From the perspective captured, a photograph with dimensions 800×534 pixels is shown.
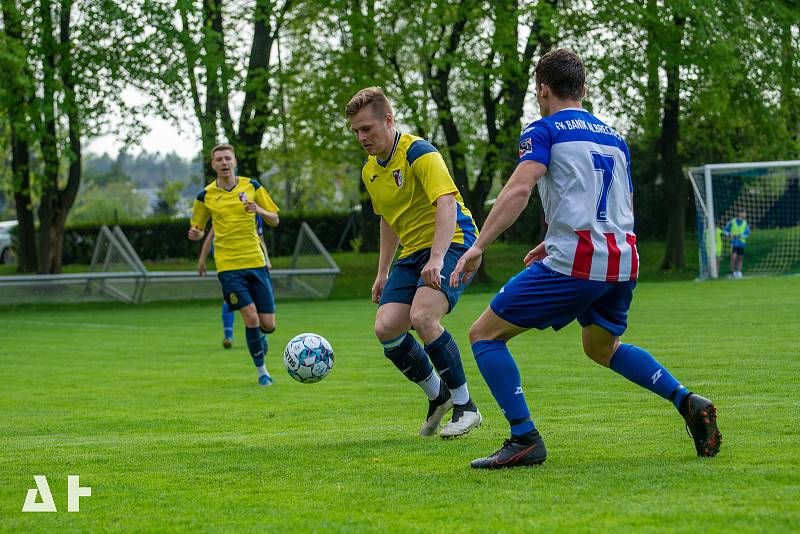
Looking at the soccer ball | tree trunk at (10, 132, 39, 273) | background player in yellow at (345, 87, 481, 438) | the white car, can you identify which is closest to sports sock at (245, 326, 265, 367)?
the soccer ball

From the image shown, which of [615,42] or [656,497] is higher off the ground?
[615,42]

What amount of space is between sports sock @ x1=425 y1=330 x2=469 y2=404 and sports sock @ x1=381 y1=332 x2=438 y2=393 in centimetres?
20

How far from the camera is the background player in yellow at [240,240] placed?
1127 cm

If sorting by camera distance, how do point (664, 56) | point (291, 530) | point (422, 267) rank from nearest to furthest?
point (291, 530) < point (422, 267) < point (664, 56)

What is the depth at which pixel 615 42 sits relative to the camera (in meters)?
30.8

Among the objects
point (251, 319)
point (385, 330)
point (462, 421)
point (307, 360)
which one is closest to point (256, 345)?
point (251, 319)

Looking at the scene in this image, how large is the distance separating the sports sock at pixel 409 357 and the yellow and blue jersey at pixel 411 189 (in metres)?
0.52

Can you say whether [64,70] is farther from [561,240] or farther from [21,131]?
[561,240]


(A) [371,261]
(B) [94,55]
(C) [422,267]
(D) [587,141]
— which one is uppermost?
(B) [94,55]

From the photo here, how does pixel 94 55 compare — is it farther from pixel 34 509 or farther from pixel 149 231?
pixel 34 509

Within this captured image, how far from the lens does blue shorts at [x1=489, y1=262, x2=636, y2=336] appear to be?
540 cm

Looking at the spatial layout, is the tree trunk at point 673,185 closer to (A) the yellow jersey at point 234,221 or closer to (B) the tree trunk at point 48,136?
(B) the tree trunk at point 48,136

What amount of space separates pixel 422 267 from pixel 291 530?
9.37ft

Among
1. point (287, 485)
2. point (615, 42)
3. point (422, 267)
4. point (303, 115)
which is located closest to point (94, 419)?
point (422, 267)
